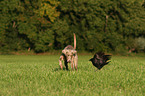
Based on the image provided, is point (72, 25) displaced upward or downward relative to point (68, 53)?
upward

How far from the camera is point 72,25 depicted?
3781 cm

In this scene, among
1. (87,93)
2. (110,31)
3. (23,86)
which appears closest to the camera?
(87,93)

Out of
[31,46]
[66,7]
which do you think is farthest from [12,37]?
[66,7]

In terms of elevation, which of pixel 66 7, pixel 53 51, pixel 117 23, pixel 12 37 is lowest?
pixel 53 51

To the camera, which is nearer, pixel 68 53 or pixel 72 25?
pixel 68 53

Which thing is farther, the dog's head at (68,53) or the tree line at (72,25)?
the tree line at (72,25)

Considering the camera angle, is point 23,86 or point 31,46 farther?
point 31,46

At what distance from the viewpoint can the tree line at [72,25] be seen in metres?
35.1

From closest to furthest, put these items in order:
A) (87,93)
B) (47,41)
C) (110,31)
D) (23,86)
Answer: (87,93) < (23,86) < (47,41) < (110,31)

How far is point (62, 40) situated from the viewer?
3503 centimetres

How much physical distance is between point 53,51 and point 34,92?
29.7 metres

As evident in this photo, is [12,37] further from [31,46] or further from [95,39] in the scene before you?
[95,39]

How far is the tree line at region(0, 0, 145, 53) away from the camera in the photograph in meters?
35.1

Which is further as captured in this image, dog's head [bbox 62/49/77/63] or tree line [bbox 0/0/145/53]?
tree line [bbox 0/0/145/53]
